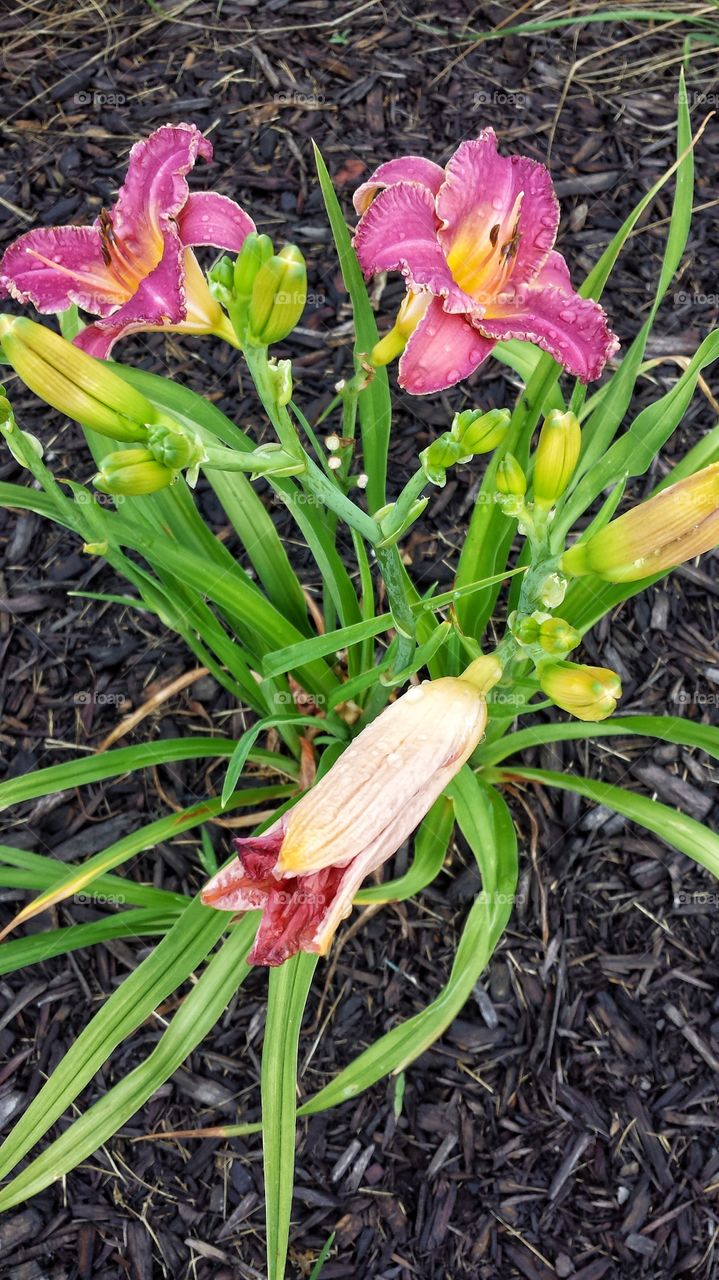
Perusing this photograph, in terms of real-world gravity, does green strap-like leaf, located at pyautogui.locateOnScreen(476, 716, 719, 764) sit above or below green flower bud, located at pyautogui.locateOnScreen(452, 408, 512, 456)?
below

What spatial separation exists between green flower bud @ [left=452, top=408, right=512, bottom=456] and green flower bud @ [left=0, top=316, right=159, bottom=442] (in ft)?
1.23

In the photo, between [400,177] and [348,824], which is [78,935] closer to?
[348,824]

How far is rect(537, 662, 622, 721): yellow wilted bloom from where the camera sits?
119 cm

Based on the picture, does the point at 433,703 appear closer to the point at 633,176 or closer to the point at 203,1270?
the point at 203,1270

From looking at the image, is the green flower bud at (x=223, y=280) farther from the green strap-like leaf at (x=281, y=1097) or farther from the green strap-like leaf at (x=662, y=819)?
the green strap-like leaf at (x=662, y=819)

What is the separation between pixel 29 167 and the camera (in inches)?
104

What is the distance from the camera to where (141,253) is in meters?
1.29

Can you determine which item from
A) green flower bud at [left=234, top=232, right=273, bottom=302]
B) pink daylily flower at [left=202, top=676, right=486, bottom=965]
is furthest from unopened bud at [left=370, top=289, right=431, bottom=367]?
pink daylily flower at [left=202, top=676, right=486, bottom=965]

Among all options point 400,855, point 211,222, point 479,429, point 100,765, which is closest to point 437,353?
point 479,429

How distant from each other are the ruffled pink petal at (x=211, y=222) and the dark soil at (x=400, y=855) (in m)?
1.14

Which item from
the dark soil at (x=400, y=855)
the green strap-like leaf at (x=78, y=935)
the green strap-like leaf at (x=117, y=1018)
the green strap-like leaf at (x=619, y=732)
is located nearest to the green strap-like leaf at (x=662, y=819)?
the green strap-like leaf at (x=619, y=732)

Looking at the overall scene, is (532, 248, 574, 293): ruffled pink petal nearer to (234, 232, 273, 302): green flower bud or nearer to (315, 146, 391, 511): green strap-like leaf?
(315, 146, 391, 511): green strap-like leaf

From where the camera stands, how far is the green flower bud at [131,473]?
3.48 feet

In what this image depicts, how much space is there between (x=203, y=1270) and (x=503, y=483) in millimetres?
1610
